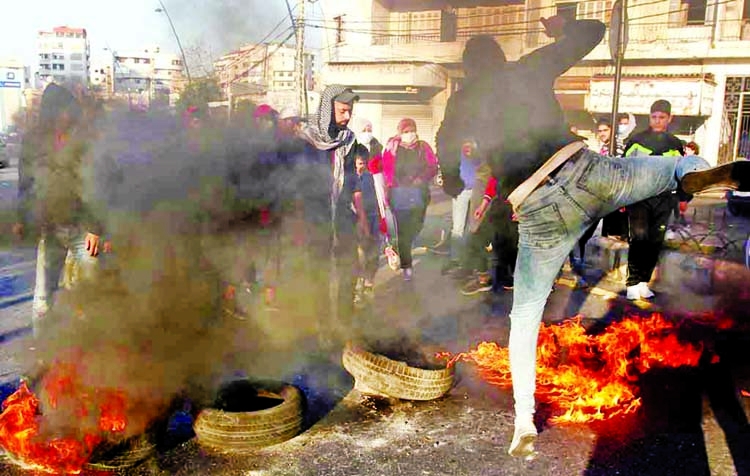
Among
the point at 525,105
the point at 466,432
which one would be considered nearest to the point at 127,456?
the point at 466,432

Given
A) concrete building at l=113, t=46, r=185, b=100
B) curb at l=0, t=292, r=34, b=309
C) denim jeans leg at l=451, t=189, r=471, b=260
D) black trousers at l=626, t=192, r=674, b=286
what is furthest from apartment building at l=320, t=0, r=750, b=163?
curb at l=0, t=292, r=34, b=309

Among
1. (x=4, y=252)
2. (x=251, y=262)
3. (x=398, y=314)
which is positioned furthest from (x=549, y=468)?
(x=4, y=252)

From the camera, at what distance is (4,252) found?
855cm

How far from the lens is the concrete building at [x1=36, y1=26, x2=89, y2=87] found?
227 inches

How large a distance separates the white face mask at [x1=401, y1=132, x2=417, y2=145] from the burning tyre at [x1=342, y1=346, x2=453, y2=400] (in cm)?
409

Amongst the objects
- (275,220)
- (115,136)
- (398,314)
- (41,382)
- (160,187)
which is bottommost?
(398,314)

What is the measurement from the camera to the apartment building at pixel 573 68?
373cm

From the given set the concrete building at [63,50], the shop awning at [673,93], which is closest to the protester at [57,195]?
the concrete building at [63,50]

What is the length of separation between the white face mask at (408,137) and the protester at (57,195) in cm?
429

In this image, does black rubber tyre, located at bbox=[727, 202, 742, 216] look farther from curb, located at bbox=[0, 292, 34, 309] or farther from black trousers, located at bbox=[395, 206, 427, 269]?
curb, located at bbox=[0, 292, 34, 309]

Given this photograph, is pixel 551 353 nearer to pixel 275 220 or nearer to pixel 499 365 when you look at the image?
pixel 499 365

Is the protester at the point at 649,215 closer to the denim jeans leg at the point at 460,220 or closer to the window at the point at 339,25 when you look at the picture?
the denim jeans leg at the point at 460,220

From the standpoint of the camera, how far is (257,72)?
514 centimetres

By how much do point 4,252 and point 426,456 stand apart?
7.39m
